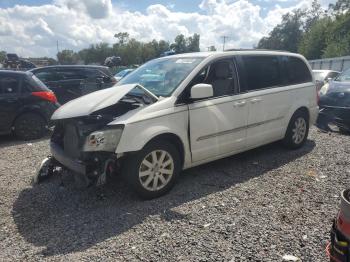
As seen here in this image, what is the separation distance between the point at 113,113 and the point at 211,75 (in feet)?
5.25

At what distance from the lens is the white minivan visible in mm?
4004

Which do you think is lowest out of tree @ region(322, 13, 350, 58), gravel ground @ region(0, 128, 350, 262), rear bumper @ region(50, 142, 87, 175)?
gravel ground @ region(0, 128, 350, 262)

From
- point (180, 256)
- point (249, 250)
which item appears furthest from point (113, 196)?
point (249, 250)

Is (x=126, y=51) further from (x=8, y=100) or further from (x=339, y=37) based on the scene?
(x=8, y=100)

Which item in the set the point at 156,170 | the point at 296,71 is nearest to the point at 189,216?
the point at 156,170

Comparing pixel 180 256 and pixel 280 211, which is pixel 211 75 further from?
pixel 180 256

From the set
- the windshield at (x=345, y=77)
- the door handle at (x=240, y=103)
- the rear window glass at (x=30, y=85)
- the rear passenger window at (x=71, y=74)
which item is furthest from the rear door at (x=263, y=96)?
the rear passenger window at (x=71, y=74)

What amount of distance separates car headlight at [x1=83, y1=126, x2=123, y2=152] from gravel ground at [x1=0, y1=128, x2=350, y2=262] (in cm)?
61

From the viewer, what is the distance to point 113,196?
4.49 m

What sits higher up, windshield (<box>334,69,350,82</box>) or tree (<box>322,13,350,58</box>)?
tree (<box>322,13,350,58</box>)

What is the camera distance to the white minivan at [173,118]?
158 inches

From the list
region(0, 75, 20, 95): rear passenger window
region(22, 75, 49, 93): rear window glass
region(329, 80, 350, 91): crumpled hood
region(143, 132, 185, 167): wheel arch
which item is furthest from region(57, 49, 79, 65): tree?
region(143, 132, 185, 167): wheel arch

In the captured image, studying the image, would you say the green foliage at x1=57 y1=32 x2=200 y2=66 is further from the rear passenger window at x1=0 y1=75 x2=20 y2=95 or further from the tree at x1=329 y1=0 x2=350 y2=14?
the rear passenger window at x1=0 y1=75 x2=20 y2=95

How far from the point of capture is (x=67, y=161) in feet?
13.8
